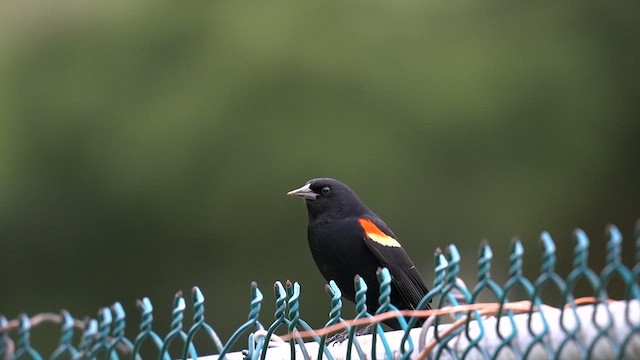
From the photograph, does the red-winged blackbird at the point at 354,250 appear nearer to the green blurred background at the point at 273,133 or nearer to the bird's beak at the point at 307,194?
the bird's beak at the point at 307,194

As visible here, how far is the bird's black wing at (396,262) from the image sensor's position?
3877 millimetres

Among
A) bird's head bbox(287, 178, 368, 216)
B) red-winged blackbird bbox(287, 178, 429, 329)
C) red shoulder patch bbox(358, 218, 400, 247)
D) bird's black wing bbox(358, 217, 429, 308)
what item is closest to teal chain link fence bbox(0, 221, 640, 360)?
bird's black wing bbox(358, 217, 429, 308)

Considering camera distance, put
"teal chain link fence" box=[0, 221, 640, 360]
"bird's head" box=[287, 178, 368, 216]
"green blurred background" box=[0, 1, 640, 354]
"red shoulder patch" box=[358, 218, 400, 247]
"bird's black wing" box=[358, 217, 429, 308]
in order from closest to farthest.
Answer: "teal chain link fence" box=[0, 221, 640, 360]
"bird's black wing" box=[358, 217, 429, 308]
"red shoulder patch" box=[358, 218, 400, 247]
"bird's head" box=[287, 178, 368, 216]
"green blurred background" box=[0, 1, 640, 354]

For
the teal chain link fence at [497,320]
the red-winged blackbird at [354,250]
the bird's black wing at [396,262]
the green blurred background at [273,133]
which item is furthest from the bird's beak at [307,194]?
the green blurred background at [273,133]

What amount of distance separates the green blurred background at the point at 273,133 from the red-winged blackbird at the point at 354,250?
2.70m

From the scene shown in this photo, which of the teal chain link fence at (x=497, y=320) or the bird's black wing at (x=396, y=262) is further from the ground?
the teal chain link fence at (x=497, y=320)

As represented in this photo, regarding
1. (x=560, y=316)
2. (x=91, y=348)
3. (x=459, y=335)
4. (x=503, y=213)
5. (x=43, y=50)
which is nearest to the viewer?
(x=560, y=316)

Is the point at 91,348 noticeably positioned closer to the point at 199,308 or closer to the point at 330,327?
the point at 199,308

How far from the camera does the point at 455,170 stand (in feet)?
24.5

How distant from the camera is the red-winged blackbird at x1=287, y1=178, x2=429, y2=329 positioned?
13.0ft

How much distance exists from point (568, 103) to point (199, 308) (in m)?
5.72

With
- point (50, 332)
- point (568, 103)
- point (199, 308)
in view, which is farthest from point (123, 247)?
point (199, 308)

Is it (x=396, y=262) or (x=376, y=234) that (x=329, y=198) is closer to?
(x=376, y=234)

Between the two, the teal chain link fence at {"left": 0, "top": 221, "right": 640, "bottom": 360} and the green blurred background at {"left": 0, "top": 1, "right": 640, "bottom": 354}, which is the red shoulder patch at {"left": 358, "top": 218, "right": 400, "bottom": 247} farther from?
the green blurred background at {"left": 0, "top": 1, "right": 640, "bottom": 354}
